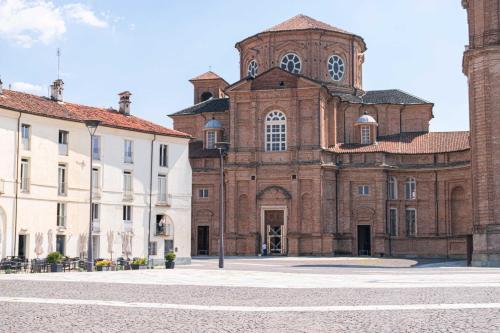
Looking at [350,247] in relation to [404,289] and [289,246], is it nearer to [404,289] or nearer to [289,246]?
[289,246]

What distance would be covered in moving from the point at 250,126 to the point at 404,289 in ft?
143

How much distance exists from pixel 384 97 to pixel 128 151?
112 feet

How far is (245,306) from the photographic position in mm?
18594

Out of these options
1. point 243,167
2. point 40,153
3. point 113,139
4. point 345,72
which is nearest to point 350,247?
point 243,167

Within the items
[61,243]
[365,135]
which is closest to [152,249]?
[61,243]

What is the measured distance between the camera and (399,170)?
66.7 meters

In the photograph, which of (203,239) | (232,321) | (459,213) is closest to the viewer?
(232,321)

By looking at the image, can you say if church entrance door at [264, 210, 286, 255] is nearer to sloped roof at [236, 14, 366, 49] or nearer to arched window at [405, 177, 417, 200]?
arched window at [405, 177, 417, 200]

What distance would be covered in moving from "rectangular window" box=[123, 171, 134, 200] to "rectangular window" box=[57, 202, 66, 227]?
4.66 m

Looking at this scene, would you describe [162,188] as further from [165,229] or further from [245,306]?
[245,306]

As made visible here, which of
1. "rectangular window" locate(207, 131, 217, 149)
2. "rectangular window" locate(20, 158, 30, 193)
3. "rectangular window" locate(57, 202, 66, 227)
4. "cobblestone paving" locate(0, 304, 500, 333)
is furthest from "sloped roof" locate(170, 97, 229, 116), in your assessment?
"cobblestone paving" locate(0, 304, 500, 333)

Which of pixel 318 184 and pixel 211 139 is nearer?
pixel 318 184

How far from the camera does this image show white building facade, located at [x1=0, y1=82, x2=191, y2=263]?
1609 inches

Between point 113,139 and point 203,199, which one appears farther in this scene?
point 203,199
